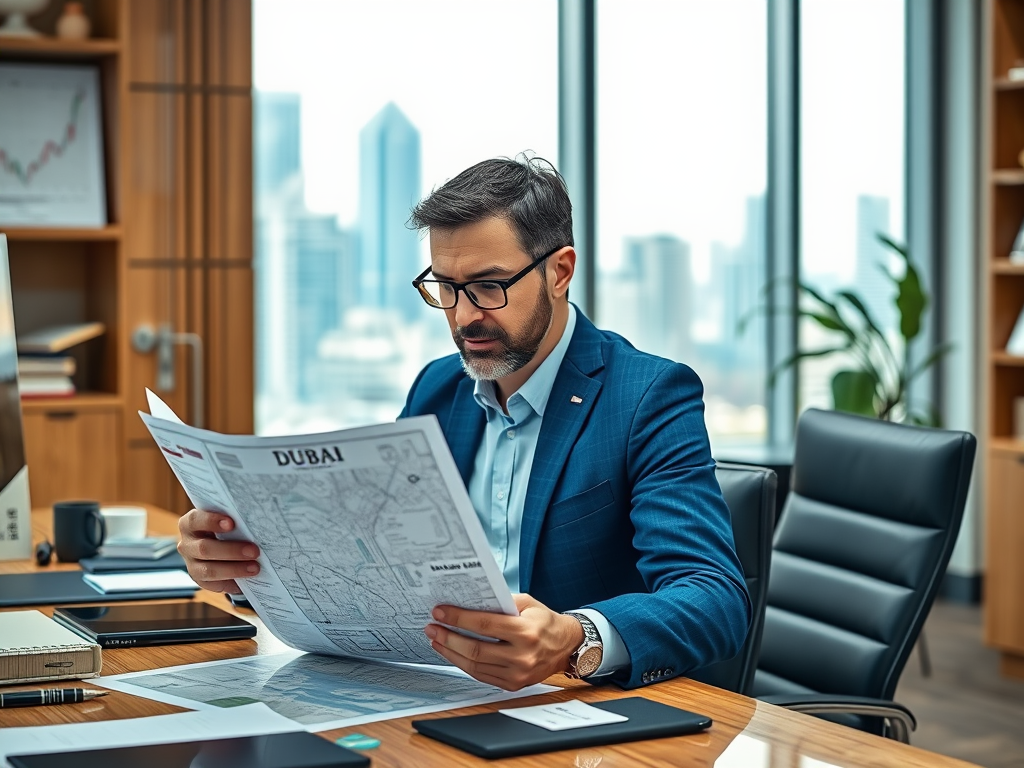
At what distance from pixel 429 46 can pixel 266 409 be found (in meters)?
1.42

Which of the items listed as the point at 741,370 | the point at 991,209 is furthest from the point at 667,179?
the point at 991,209

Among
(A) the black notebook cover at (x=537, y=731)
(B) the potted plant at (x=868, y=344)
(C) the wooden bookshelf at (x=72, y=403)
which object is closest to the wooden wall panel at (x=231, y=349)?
(C) the wooden bookshelf at (x=72, y=403)

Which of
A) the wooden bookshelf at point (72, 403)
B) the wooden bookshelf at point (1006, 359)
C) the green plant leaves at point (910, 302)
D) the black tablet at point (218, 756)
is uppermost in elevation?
the green plant leaves at point (910, 302)

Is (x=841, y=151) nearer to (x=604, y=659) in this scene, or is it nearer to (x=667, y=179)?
(x=667, y=179)

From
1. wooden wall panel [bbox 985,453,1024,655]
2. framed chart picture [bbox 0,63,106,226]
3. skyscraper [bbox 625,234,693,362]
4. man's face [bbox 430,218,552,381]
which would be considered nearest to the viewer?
man's face [bbox 430,218,552,381]

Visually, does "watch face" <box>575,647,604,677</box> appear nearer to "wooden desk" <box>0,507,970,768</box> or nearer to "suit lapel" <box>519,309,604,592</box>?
"wooden desk" <box>0,507,970,768</box>

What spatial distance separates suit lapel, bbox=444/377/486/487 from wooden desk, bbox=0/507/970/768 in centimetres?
58

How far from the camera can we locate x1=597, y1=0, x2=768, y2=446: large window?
5129mm

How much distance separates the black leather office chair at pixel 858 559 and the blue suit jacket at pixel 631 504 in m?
0.42

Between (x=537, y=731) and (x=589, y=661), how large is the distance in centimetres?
19

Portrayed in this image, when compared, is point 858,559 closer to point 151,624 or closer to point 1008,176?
point 151,624

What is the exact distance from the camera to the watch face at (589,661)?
4.66 feet

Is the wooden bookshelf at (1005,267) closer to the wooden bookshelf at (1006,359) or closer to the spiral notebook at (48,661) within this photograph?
the wooden bookshelf at (1006,359)

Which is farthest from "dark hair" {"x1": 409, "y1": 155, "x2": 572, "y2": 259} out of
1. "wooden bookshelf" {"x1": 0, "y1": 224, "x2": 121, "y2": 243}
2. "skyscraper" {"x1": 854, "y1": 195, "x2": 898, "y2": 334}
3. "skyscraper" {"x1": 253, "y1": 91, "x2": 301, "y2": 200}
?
"skyscraper" {"x1": 854, "y1": 195, "x2": 898, "y2": 334}
